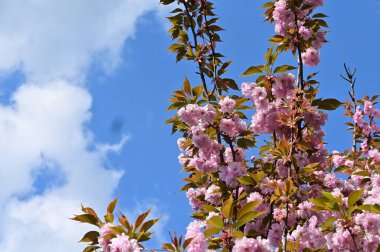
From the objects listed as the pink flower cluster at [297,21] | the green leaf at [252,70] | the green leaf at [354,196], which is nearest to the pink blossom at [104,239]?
the green leaf at [354,196]

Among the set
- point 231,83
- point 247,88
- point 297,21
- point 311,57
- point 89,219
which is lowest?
point 89,219

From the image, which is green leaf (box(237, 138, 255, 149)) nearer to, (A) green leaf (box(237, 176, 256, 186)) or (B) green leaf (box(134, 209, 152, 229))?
(A) green leaf (box(237, 176, 256, 186))

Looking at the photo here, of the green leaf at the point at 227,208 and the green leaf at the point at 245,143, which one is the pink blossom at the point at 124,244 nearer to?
the green leaf at the point at 227,208

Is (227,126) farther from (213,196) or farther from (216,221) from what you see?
(216,221)

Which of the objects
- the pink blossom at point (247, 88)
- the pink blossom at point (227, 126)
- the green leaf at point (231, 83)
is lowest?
the pink blossom at point (227, 126)

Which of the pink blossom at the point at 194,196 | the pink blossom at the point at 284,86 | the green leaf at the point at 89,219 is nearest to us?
the green leaf at the point at 89,219

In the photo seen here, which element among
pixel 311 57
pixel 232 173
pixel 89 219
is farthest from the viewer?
pixel 311 57

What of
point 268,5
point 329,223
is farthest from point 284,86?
point 329,223

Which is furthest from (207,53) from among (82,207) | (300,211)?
(82,207)

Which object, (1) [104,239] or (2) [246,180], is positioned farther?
(2) [246,180]

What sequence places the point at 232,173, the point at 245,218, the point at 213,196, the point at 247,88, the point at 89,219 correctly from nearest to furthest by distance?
the point at 245,218 < the point at 89,219 < the point at 232,173 < the point at 213,196 < the point at 247,88

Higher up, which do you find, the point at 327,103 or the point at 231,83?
the point at 231,83

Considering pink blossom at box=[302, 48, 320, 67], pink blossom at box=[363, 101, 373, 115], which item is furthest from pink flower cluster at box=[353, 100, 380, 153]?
pink blossom at box=[302, 48, 320, 67]

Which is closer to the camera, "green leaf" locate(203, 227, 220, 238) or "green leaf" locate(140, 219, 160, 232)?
"green leaf" locate(203, 227, 220, 238)
